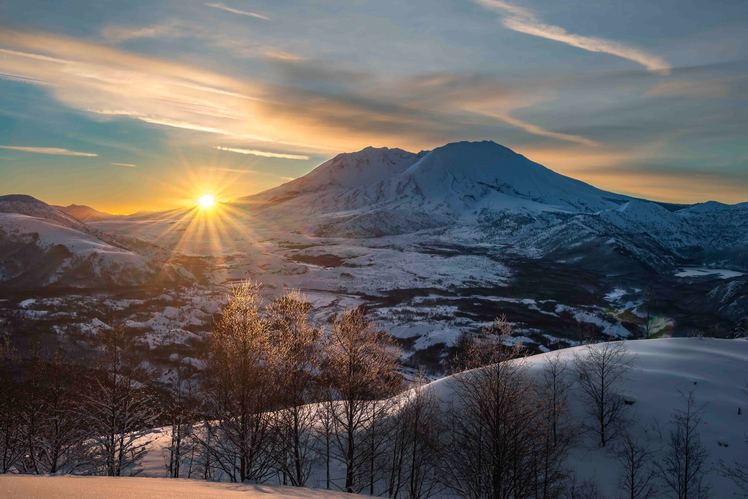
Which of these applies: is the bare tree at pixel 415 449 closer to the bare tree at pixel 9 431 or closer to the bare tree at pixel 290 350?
the bare tree at pixel 290 350

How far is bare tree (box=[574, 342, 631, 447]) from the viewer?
36.4 meters

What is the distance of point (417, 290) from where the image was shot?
17388 cm

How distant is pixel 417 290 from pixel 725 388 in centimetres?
13429

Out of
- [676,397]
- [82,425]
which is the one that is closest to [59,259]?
[82,425]

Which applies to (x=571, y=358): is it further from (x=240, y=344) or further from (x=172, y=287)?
(x=172, y=287)

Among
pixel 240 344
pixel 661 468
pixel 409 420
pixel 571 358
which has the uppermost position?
pixel 240 344

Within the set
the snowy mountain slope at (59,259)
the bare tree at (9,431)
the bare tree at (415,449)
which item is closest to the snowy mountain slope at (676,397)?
the bare tree at (415,449)

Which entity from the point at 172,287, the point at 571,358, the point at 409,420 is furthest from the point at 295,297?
the point at 172,287

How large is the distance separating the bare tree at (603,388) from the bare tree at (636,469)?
1416 millimetres

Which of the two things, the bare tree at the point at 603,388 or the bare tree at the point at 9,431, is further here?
the bare tree at the point at 603,388

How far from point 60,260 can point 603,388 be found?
6396 inches

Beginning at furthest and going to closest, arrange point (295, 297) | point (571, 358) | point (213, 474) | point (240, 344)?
point (571, 358) → point (213, 474) → point (295, 297) → point (240, 344)

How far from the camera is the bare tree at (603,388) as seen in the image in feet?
119

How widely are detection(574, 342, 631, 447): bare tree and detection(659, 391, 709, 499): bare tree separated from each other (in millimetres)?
3681
